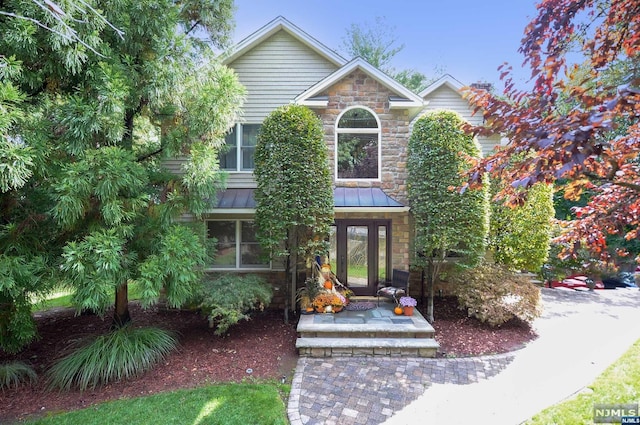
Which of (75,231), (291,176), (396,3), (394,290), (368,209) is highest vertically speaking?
(396,3)

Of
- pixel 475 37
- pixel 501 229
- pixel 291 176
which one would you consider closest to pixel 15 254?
pixel 291 176

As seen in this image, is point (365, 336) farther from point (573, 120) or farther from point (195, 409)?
point (573, 120)

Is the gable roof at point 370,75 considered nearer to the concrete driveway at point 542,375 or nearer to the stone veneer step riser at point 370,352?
the stone veneer step riser at point 370,352

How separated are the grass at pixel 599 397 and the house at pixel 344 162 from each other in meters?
4.62

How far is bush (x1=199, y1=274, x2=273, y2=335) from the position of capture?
691 centimetres

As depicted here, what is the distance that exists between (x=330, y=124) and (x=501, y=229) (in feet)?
21.0

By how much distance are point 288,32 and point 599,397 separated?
1152 centimetres

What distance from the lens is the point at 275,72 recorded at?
10156 millimetres

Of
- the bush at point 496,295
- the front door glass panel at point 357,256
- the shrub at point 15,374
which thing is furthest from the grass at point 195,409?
the bush at point 496,295

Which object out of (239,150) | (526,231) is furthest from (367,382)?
(239,150)

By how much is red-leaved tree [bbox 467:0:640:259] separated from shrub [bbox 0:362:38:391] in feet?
27.1

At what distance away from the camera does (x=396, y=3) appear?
1371 cm

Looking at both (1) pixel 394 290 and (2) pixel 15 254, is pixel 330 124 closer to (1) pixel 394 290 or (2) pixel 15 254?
(1) pixel 394 290

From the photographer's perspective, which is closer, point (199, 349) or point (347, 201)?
point (199, 349)
